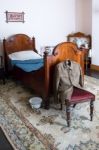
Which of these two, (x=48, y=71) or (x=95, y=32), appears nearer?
(x=48, y=71)

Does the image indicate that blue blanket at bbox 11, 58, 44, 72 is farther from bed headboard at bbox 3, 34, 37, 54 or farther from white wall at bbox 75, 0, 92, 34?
white wall at bbox 75, 0, 92, 34

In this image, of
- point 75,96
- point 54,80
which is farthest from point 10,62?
point 75,96

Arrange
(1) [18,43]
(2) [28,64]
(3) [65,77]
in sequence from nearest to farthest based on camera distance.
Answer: (3) [65,77]
(2) [28,64]
(1) [18,43]

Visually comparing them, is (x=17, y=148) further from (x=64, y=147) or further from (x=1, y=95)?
(x=1, y=95)

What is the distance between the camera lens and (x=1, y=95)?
4.04 m

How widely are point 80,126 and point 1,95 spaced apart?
186 centimetres

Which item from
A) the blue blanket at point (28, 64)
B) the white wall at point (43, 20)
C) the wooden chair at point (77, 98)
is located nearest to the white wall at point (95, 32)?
the white wall at point (43, 20)

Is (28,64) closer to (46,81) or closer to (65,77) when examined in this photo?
(46,81)

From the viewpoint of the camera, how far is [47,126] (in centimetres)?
281

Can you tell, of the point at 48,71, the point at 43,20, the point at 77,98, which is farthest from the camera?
the point at 43,20

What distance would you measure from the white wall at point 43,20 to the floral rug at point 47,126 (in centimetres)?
226

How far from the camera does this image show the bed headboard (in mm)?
5129

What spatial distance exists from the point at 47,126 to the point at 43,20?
11.9 feet

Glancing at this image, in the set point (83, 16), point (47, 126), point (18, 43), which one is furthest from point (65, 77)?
point (83, 16)
